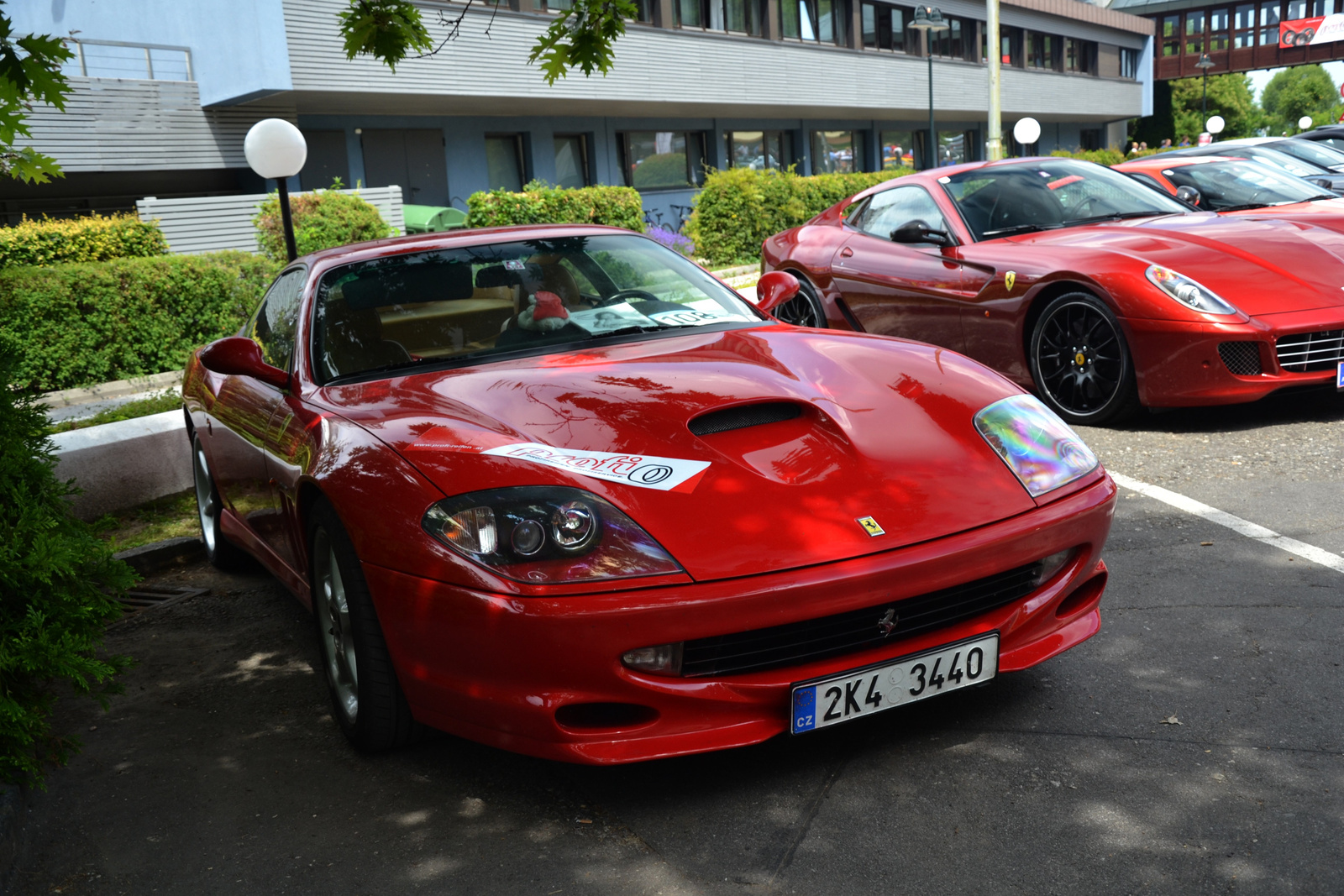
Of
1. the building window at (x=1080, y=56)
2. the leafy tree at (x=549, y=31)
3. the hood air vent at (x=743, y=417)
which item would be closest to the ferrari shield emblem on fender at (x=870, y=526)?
the hood air vent at (x=743, y=417)

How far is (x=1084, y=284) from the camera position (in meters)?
6.03

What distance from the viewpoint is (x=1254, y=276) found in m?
5.82

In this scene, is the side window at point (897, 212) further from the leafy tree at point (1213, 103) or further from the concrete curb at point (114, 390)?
the leafy tree at point (1213, 103)

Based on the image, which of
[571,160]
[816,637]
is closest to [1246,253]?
[816,637]

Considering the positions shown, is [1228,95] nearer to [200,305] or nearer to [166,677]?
[200,305]

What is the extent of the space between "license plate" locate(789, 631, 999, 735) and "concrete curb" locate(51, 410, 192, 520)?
434 centimetres

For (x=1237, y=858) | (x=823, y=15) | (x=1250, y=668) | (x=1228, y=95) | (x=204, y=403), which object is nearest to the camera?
(x=1237, y=858)

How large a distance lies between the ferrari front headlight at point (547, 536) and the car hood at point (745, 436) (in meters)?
0.04

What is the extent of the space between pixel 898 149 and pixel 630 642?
3832cm

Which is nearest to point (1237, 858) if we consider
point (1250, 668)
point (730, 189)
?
point (1250, 668)

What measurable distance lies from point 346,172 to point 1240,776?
21762mm

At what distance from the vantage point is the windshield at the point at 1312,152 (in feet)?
38.8

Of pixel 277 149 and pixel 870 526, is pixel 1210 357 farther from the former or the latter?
pixel 277 149

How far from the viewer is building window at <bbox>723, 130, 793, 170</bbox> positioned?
31.0m
